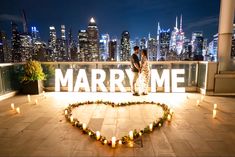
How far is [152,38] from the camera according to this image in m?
35.9

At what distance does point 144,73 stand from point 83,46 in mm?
29202

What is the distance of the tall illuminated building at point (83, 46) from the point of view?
3216 centimetres

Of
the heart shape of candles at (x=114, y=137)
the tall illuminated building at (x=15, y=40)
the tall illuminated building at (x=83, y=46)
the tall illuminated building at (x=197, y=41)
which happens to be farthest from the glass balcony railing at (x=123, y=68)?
the tall illuminated building at (x=83, y=46)

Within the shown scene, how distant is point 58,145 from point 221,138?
2.84 meters

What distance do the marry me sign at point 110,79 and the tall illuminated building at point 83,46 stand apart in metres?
24.5

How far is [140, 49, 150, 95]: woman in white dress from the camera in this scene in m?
6.50

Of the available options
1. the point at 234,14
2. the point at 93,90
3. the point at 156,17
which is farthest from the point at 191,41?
the point at 93,90

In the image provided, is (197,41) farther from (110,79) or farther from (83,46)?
(110,79)

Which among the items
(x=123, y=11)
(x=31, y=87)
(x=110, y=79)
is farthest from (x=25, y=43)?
(x=110, y=79)

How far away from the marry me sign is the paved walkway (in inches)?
73.6

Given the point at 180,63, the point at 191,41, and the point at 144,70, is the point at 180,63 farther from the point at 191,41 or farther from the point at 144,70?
the point at 191,41

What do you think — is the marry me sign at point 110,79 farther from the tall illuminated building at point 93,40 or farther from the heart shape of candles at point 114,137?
the tall illuminated building at point 93,40

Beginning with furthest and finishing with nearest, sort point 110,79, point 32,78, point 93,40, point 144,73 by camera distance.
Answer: point 93,40, point 110,79, point 32,78, point 144,73

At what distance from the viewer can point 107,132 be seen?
3449mm
